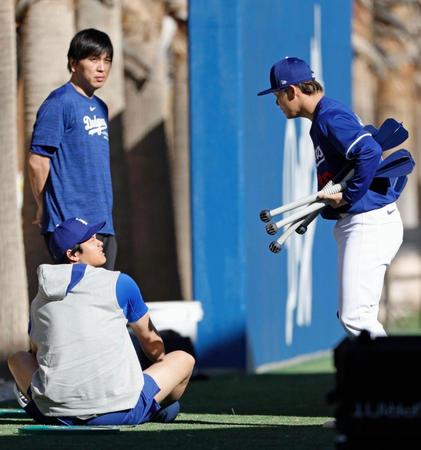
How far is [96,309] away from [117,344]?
0.20 metres

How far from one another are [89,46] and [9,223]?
2366 millimetres

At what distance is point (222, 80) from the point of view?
40.9 feet

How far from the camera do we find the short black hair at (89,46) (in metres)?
9.35

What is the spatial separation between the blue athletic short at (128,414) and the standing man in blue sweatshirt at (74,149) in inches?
56.2

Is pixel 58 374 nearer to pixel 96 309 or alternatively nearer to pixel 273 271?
pixel 96 309

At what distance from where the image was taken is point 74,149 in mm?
9453

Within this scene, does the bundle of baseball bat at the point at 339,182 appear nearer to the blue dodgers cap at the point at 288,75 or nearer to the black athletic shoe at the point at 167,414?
the blue dodgers cap at the point at 288,75

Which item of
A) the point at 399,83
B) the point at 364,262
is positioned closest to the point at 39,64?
the point at 364,262

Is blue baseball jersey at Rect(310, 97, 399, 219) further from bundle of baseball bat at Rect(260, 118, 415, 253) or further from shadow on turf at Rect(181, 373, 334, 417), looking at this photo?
shadow on turf at Rect(181, 373, 334, 417)

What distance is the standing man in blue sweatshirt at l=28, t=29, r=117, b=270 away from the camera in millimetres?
9375

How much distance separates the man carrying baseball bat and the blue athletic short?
101cm

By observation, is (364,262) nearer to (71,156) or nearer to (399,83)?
(71,156)

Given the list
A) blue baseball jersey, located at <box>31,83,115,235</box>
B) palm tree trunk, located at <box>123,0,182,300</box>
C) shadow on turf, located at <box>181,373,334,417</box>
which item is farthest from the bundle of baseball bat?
palm tree trunk, located at <box>123,0,182,300</box>

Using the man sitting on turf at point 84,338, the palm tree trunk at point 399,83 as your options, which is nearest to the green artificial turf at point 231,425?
the man sitting on turf at point 84,338
